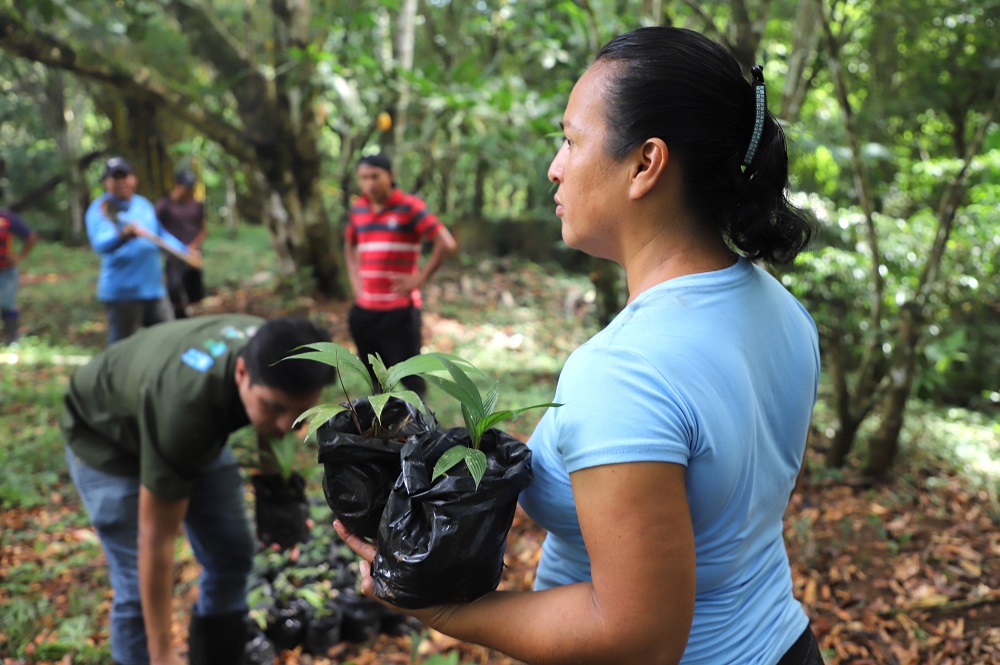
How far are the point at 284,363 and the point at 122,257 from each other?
16.0 feet

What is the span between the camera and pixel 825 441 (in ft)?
17.7

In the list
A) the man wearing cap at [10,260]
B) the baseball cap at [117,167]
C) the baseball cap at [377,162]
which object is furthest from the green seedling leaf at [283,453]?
the man wearing cap at [10,260]

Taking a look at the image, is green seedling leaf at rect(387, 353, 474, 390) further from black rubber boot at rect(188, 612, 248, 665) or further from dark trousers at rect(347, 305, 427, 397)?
dark trousers at rect(347, 305, 427, 397)

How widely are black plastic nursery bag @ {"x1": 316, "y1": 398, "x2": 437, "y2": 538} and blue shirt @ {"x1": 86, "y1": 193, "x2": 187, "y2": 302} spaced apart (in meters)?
5.71

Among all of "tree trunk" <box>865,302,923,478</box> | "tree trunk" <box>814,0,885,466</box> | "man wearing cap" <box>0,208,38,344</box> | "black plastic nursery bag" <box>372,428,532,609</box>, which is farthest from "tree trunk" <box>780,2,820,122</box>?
"man wearing cap" <box>0,208,38,344</box>

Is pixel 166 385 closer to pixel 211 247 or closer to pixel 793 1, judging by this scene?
pixel 793 1

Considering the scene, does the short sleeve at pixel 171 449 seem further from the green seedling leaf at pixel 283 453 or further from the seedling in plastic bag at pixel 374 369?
the seedling in plastic bag at pixel 374 369

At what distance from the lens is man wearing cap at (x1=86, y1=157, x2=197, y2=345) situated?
6.07 meters

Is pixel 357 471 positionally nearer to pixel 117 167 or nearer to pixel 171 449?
pixel 171 449

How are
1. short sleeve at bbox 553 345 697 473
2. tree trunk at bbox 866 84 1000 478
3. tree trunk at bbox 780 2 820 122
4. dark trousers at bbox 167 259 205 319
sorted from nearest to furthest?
1. short sleeve at bbox 553 345 697 473
2. tree trunk at bbox 866 84 1000 478
3. tree trunk at bbox 780 2 820 122
4. dark trousers at bbox 167 259 205 319

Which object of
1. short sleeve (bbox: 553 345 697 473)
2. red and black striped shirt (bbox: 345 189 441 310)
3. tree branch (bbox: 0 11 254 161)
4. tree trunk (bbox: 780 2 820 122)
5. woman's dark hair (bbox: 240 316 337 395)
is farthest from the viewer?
tree branch (bbox: 0 11 254 161)

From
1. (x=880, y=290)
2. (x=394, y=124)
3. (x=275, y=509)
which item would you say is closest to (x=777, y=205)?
(x=275, y=509)

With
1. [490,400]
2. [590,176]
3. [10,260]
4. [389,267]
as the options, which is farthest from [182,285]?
[590,176]

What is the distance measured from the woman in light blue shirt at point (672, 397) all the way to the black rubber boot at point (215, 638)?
196 centimetres
